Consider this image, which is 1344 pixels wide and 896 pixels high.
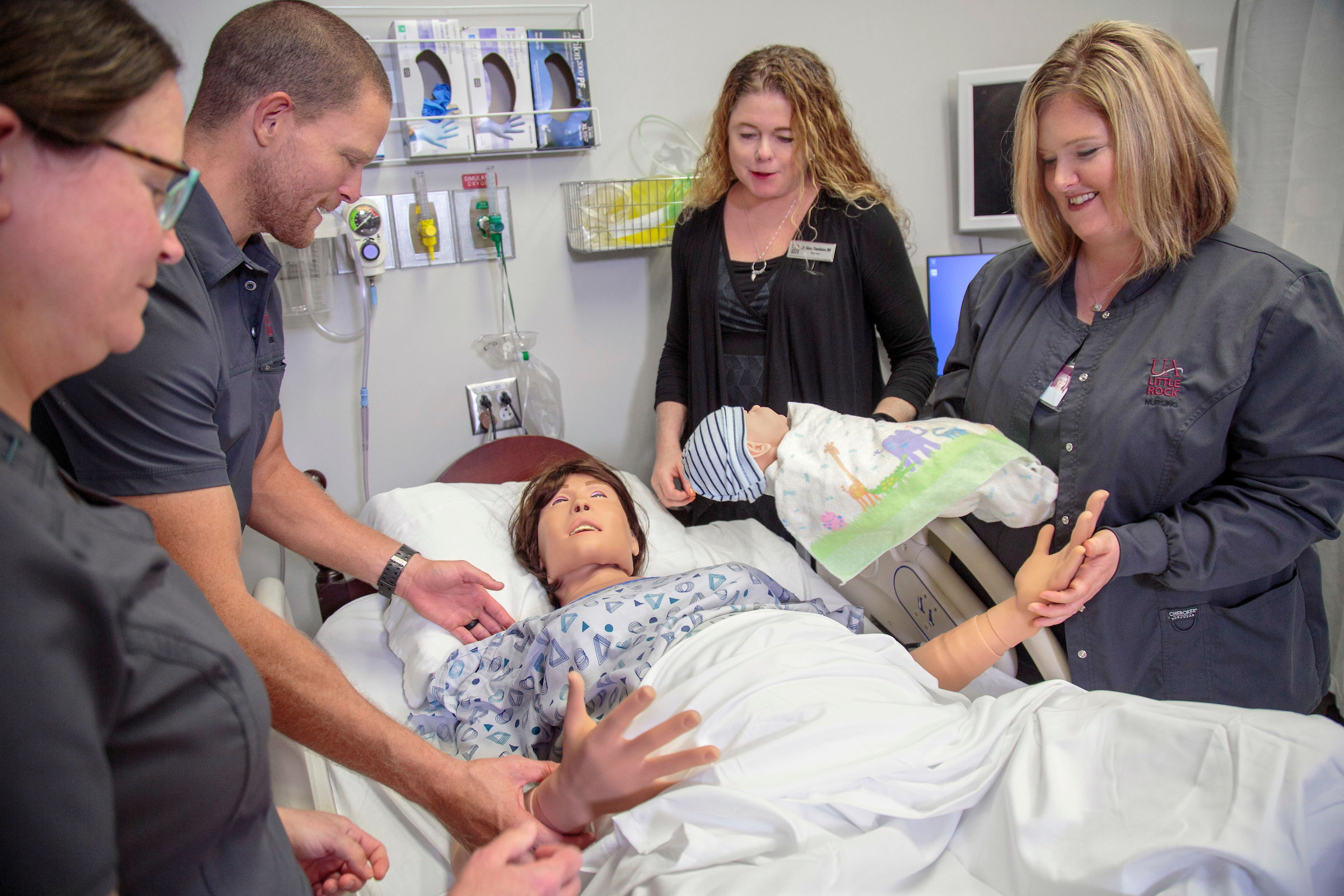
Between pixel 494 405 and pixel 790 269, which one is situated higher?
pixel 790 269

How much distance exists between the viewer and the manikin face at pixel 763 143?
7.23ft

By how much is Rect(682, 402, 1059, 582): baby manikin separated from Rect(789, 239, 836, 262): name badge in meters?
0.67

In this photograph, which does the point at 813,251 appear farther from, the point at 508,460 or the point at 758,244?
the point at 508,460

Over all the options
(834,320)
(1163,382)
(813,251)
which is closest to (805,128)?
(813,251)

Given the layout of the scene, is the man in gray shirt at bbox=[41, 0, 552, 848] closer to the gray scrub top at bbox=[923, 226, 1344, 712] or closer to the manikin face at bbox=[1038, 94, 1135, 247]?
the gray scrub top at bbox=[923, 226, 1344, 712]

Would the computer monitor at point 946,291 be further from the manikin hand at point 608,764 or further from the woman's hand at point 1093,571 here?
the manikin hand at point 608,764

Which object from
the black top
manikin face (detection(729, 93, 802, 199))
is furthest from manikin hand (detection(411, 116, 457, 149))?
the black top

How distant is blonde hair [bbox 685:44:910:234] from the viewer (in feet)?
7.24

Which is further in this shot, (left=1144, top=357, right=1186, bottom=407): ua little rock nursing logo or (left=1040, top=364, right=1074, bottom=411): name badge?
(left=1040, top=364, right=1074, bottom=411): name badge

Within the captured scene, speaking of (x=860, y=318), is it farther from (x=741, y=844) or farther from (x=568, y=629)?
(x=741, y=844)

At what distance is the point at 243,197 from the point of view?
55.3 inches

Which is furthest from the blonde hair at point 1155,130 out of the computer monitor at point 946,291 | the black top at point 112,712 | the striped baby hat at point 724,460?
the black top at point 112,712

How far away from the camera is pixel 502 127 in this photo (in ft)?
8.16

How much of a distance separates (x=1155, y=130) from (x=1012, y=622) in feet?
3.05
